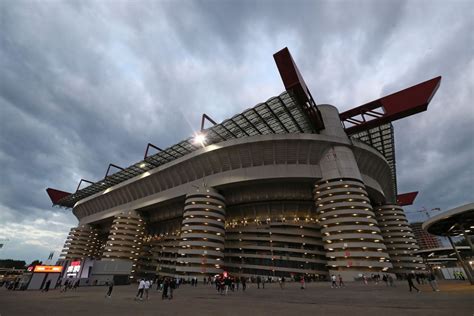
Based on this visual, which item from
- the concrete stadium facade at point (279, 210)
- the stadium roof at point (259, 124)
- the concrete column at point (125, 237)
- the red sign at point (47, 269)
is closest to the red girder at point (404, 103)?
the concrete stadium facade at point (279, 210)

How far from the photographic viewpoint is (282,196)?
188 feet

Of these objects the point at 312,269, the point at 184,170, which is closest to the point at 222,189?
the point at 184,170

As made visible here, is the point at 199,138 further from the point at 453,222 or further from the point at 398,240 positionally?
the point at 398,240

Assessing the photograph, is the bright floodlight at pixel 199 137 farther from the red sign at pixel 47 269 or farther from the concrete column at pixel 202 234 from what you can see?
the red sign at pixel 47 269

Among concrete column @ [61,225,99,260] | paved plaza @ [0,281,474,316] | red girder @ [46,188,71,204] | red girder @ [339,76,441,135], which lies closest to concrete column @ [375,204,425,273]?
red girder @ [339,76,441,135]

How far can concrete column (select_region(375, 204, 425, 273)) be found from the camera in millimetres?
58688

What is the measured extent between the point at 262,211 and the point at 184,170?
23.7 meters

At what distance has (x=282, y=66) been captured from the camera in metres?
42.1

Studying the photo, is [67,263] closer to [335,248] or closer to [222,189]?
[222,189]

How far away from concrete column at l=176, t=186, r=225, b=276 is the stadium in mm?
233

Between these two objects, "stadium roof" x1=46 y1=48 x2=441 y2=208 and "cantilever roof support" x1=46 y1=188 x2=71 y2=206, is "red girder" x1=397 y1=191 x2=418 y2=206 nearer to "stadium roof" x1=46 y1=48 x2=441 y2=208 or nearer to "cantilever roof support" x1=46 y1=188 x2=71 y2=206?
"stadium roof" x1=46 y1=48 x2=441 y2=208

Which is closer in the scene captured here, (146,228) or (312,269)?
(312,269)

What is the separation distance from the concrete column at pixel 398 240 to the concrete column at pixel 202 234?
4634 centimetres

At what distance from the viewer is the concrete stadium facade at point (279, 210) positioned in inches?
1766
